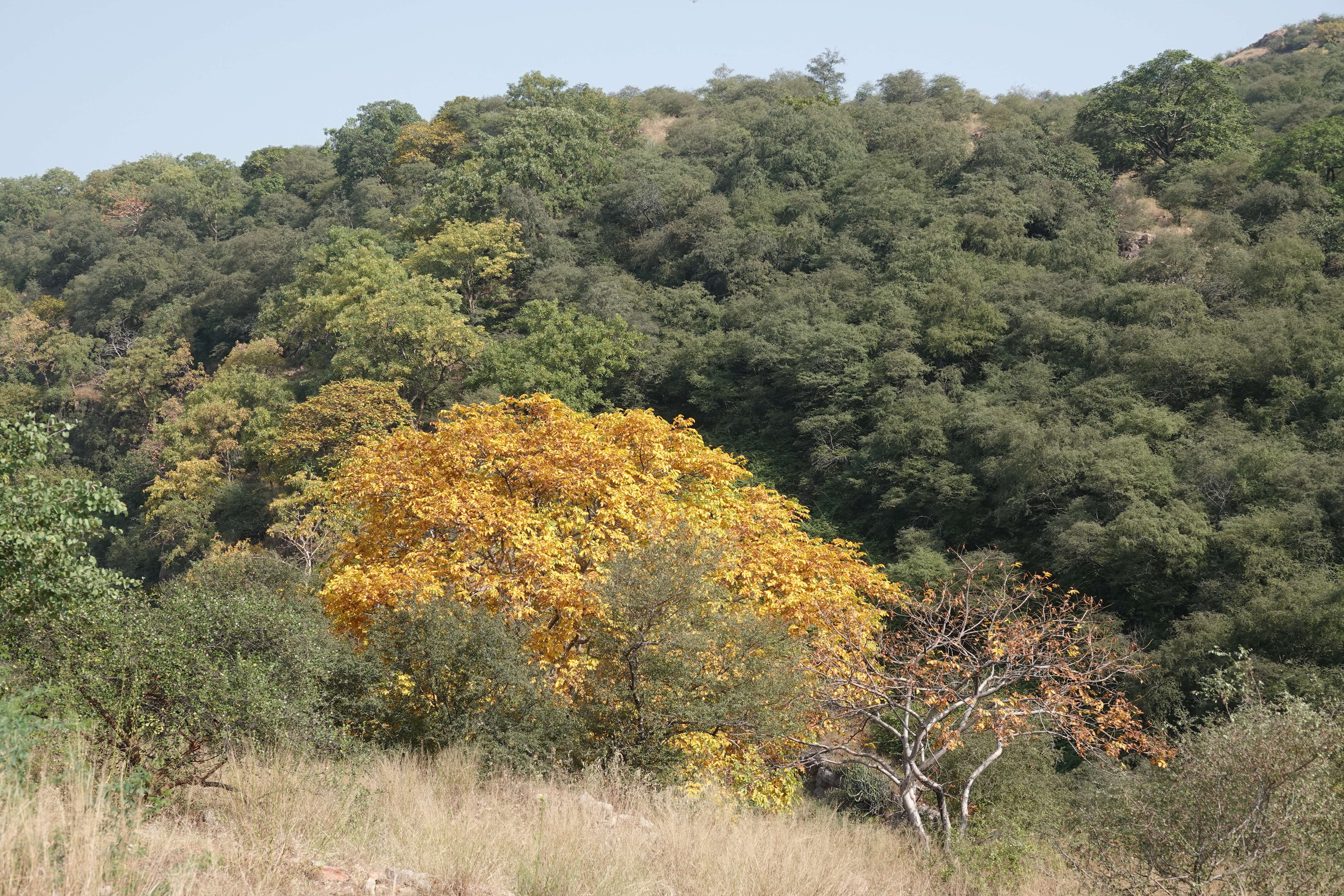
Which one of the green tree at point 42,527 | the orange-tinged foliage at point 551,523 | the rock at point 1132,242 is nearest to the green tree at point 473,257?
the rock at point 1132,242

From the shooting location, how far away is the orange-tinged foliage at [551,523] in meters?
11.2

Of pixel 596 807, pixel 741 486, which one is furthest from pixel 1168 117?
pixel 596 807

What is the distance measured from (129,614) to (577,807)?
162 inches

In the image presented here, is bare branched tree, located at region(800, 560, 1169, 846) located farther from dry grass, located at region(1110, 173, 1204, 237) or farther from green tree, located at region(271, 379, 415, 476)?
dry grass, located at region(1110, 173, 1204, 237)

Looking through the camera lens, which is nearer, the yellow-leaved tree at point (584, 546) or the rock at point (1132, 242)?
the yellow-leaved tree at point (584, 546)

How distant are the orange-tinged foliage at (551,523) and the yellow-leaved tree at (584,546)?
0.03 m

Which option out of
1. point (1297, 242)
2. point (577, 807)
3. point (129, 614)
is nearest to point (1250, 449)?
point (1297, 242)

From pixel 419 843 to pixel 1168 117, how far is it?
44198mm

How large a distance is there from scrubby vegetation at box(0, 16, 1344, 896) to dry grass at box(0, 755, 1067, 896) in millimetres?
64

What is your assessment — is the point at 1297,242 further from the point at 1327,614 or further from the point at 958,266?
the point at 1327,614

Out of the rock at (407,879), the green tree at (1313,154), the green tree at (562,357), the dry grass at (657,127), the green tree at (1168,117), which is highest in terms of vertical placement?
the dry grass at (657,127)

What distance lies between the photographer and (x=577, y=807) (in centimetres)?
673

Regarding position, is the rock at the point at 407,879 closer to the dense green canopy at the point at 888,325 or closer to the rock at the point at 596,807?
the rock at the point at 596,807

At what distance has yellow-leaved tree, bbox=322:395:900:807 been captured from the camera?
929 centimetres
